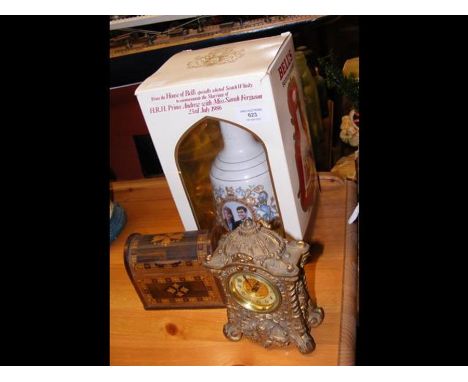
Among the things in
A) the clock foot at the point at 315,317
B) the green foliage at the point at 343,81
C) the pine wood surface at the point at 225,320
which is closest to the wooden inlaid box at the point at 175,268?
the pine wood surface at the point at 225,320

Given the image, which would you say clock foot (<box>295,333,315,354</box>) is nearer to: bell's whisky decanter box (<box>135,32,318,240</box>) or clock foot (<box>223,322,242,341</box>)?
clock foot (<box>223,322,242,341</box>)

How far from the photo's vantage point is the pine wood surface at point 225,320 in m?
0.71

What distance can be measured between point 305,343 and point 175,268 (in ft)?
0.85

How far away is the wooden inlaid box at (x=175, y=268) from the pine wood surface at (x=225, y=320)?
0.12 feet

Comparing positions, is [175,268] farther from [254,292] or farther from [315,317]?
[315,317]

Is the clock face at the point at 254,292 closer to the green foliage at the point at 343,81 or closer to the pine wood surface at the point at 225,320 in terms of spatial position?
the pine wood surface at the point at 225,320

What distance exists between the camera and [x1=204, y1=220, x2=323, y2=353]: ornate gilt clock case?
0.63m

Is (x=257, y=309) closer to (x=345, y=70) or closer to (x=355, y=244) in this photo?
(x=355, y=244)

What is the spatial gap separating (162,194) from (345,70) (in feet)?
1.92

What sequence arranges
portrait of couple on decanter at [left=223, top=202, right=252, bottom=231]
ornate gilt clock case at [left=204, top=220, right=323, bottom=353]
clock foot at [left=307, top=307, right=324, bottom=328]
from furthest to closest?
portrait of couple on decanter at [left=223, top=202, right=252, bottom=231] → clock foot at [left=307, top=307, right=324, bottom=328] → ornate gilt clock case at [left=204, top=220, right=323, bottom=353]

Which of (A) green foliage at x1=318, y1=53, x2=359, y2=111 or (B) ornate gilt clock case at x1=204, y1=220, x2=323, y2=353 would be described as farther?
(A) green foliage at x1=318, y1=53, x2=359, y2=111

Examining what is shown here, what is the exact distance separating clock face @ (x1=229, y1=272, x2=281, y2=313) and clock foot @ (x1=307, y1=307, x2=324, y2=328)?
0.09 meters

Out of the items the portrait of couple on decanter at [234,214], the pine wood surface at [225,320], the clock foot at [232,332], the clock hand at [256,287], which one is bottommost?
the pine wood surface at [225,320]

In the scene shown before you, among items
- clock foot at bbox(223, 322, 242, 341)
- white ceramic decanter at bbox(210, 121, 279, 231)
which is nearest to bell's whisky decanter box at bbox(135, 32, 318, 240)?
white ceramic decanter at bbox(210, 121, 279, 231)
